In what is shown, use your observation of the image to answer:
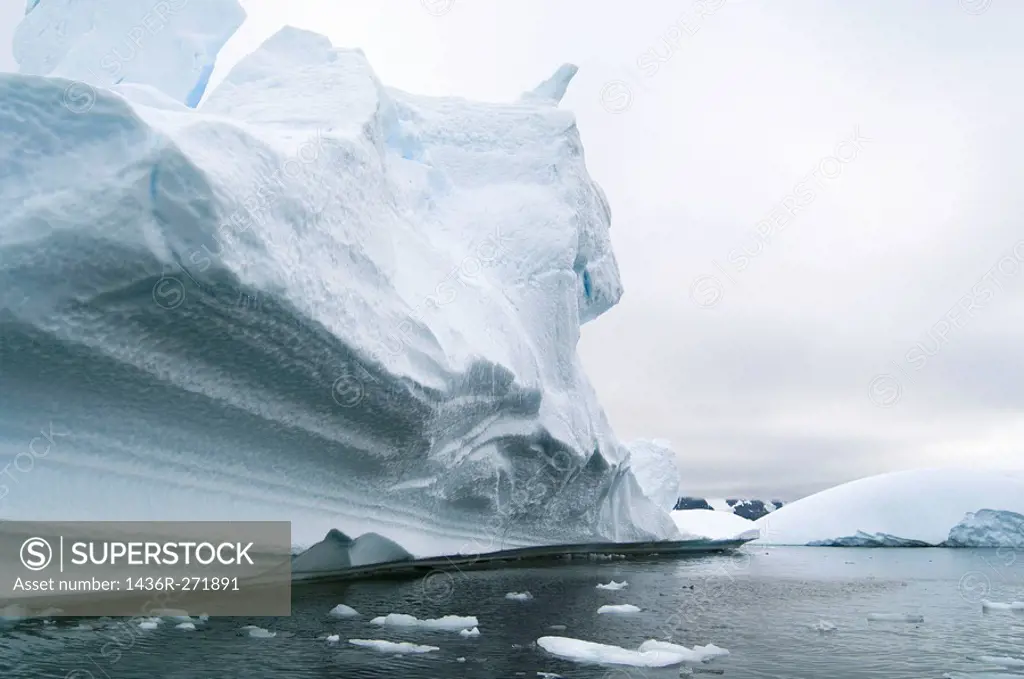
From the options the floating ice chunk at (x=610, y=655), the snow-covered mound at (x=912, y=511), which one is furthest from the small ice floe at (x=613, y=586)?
the snow-covered mound at (x=912, y=511)

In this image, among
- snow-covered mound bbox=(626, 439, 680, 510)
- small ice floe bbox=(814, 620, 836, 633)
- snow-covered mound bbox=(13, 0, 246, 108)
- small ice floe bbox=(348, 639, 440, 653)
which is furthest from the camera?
snow-covered mound bbox=(626, 439, 680, 510)

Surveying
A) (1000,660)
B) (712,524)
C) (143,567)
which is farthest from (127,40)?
(712,524)

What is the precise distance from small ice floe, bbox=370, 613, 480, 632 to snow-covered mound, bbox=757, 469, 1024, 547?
31348 mm

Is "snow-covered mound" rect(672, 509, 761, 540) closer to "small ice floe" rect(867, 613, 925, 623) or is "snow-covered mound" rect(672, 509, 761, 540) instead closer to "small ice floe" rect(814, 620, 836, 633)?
"small ice floe" rect(867, 613, 925, 623)

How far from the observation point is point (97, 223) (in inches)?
237

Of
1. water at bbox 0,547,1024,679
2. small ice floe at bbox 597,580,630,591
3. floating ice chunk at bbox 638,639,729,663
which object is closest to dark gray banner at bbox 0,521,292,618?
water at bbox 0,547,1024,679

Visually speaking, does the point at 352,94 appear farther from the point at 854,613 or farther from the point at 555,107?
the point at 854,613

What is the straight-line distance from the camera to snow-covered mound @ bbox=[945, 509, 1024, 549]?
32344mm

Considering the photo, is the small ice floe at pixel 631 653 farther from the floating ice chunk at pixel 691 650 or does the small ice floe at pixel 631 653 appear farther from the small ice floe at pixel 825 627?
the small ice floe at pixel 825 627

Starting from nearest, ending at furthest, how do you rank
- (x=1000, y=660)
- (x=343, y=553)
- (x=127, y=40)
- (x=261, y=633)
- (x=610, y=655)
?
(x=610, y=655) < (x=1000, y=660) < (x=261, y=633) < (x=343, y=553) < (x=127, y=40)

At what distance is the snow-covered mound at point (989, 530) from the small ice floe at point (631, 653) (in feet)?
105

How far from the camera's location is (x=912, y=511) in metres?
34.1

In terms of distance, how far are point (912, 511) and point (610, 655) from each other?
33.0m

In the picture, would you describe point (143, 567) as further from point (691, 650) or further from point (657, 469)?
point (657, 469)
